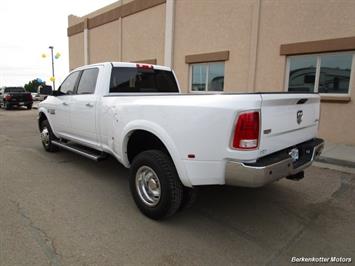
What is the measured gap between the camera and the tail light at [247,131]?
2627 mm

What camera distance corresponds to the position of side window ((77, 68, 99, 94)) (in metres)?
4.88

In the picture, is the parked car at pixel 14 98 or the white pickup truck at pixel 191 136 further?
the parked car at pixel 14 98

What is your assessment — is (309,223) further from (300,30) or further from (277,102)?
(300,30)

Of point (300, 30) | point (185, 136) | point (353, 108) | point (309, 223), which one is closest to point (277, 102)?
point (185, 136)

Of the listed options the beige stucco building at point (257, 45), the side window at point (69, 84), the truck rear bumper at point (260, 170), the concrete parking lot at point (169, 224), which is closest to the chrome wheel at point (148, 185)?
the concrete parking lot at point (169, 224)

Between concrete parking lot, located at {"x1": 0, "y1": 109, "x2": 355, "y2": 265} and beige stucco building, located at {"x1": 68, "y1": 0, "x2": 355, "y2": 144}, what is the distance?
403 centimetres

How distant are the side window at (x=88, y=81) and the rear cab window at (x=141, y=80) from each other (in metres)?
0.43

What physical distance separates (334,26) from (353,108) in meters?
2.34

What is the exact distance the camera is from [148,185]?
11.8ft

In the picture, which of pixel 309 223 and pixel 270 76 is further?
pixel 270 76

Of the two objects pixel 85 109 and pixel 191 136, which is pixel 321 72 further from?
pixel 191 136

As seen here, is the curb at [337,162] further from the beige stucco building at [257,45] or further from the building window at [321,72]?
the building window at [321,72]

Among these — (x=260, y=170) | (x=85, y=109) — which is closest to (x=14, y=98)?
(x=85, y=109)

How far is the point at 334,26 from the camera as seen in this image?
787cm
